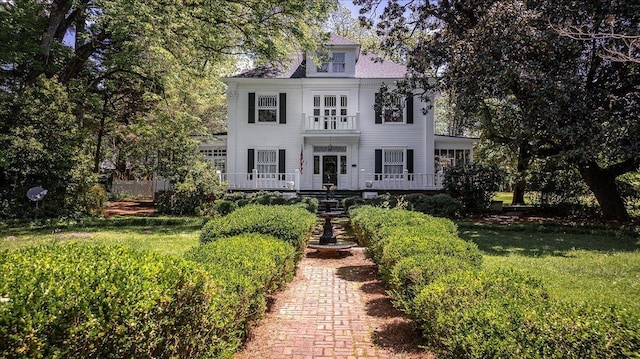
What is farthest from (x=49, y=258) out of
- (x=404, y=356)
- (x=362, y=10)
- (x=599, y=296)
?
(x=362, y=10)

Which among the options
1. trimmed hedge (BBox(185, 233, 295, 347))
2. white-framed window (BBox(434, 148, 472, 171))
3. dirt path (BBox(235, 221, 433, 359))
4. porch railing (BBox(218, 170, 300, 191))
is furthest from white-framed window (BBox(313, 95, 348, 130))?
trimmed hedge (BBox(185, 233, 295, 347))

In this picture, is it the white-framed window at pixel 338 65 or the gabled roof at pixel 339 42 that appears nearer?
the gabled roof at pixel 339 42

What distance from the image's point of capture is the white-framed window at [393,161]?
2248 cm

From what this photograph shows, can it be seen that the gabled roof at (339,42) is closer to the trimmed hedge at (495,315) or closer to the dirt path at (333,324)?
the dirt path at (333,324)

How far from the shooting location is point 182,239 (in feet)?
37.6

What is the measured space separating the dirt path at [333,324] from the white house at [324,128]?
49.7 ft

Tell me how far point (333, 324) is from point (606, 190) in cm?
1559

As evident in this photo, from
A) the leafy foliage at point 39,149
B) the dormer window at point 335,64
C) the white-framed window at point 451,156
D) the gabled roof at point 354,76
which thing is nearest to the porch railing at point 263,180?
the gabled roof at point 354,76

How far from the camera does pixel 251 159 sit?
22453 mm

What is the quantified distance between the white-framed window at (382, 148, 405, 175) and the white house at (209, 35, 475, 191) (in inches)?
2.2

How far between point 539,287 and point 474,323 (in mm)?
1255

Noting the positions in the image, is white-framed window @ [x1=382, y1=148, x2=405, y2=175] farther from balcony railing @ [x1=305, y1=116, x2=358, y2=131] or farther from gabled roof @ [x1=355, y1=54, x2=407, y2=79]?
gabled roof @ [x1=355, y1=54, x2=407, y2=79]

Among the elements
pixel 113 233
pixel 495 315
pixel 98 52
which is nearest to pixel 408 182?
pixel 113 233

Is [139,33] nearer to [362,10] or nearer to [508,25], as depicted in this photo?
[362,10]
